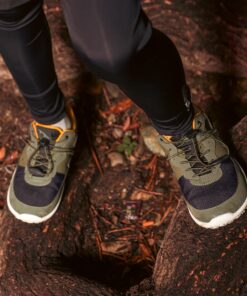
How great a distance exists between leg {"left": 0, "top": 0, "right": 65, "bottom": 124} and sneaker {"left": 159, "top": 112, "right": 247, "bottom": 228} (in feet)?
1.65

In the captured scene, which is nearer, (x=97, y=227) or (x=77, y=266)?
(x=77, y=266)

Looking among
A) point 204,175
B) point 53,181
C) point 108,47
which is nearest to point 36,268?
point 53,181

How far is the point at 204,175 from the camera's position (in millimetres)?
1821

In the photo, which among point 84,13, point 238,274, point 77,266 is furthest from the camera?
point 77,266

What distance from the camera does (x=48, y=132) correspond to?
2.10 m

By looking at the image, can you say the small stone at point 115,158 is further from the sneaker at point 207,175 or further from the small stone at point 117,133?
the sneaker at point 207,175

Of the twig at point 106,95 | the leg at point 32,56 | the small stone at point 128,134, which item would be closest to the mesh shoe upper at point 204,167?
the leg at point 32,56

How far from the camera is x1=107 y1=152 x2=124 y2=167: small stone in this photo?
8.16 ft

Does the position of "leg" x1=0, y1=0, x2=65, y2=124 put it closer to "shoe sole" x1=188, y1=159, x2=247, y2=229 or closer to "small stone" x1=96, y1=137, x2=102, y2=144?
"small stone" x1=96, y1=137, x2=102, y2=144

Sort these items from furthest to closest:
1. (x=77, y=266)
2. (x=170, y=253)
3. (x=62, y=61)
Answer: (x=62, y=61) < (x=77, y=266) < (x=170, y=253)

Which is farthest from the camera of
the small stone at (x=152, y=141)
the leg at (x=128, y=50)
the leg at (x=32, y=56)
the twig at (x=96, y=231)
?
the small stone at (x=152, y=141)

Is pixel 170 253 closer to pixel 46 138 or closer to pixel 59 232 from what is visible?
pixel 59 232

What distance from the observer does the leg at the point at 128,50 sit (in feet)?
4.07

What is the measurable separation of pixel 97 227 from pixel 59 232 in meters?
0.24
